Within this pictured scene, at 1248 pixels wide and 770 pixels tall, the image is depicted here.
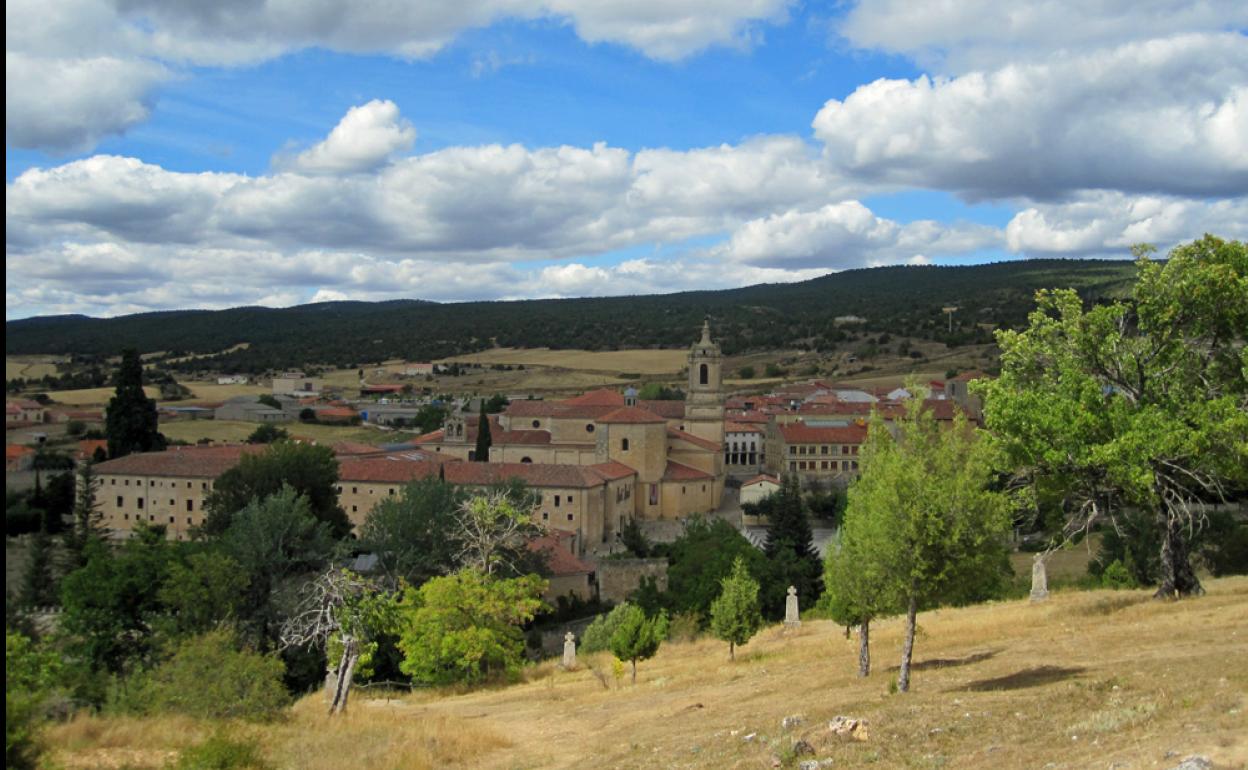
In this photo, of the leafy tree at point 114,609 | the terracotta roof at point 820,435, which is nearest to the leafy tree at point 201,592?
the leafy tree at point 114,609

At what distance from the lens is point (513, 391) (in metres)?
133

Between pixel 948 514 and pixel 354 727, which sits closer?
pixel 948 514

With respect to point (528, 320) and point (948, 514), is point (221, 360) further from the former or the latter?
point (948, 514)

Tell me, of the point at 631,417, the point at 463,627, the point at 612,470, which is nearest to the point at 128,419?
the point at 612,470

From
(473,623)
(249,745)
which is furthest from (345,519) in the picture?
(249,745)

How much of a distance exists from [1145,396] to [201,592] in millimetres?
28710

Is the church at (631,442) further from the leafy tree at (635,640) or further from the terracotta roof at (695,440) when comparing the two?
the leafy tree at (635,640)

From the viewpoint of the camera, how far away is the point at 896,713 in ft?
44.2

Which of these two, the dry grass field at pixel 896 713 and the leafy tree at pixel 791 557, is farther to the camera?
the leafy tree at pixel 791 557

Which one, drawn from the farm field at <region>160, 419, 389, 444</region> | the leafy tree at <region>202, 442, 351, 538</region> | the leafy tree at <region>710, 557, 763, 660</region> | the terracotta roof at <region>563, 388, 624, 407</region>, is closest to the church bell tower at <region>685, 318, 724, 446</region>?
the terracotta roof at <region>563, 388, 624, 407</region>

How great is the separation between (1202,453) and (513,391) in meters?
116

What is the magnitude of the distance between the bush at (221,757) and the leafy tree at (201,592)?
2086 centimetres

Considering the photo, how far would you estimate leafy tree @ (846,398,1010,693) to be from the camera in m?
15.5

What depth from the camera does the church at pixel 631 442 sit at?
2505 inches
